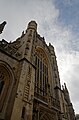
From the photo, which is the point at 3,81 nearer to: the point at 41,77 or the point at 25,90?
the point at 25,90

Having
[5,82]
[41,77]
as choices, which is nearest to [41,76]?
[41,77]

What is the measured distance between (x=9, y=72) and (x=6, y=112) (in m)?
3.33

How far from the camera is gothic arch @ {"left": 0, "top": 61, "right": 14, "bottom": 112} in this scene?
29.9 ft

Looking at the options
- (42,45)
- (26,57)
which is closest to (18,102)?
(26,57)

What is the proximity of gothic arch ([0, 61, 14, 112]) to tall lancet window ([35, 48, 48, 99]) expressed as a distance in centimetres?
346

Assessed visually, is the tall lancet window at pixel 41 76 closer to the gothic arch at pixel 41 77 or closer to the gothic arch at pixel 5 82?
the gothic arch at pixel 41 77

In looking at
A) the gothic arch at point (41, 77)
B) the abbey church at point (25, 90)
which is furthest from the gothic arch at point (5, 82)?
the gothic arch at point (41, 77)

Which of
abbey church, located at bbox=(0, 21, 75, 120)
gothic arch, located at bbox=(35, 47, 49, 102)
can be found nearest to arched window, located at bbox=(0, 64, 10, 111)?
abbey church, located at bbox=(0, 21, 75, 120)

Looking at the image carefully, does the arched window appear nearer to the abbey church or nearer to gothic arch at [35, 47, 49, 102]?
the abbey church

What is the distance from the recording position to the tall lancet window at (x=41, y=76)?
1327cm

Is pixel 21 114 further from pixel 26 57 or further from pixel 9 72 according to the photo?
pixel 26 57

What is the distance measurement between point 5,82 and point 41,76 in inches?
247

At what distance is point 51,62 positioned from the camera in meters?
20.2

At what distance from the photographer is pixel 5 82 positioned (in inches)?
400
